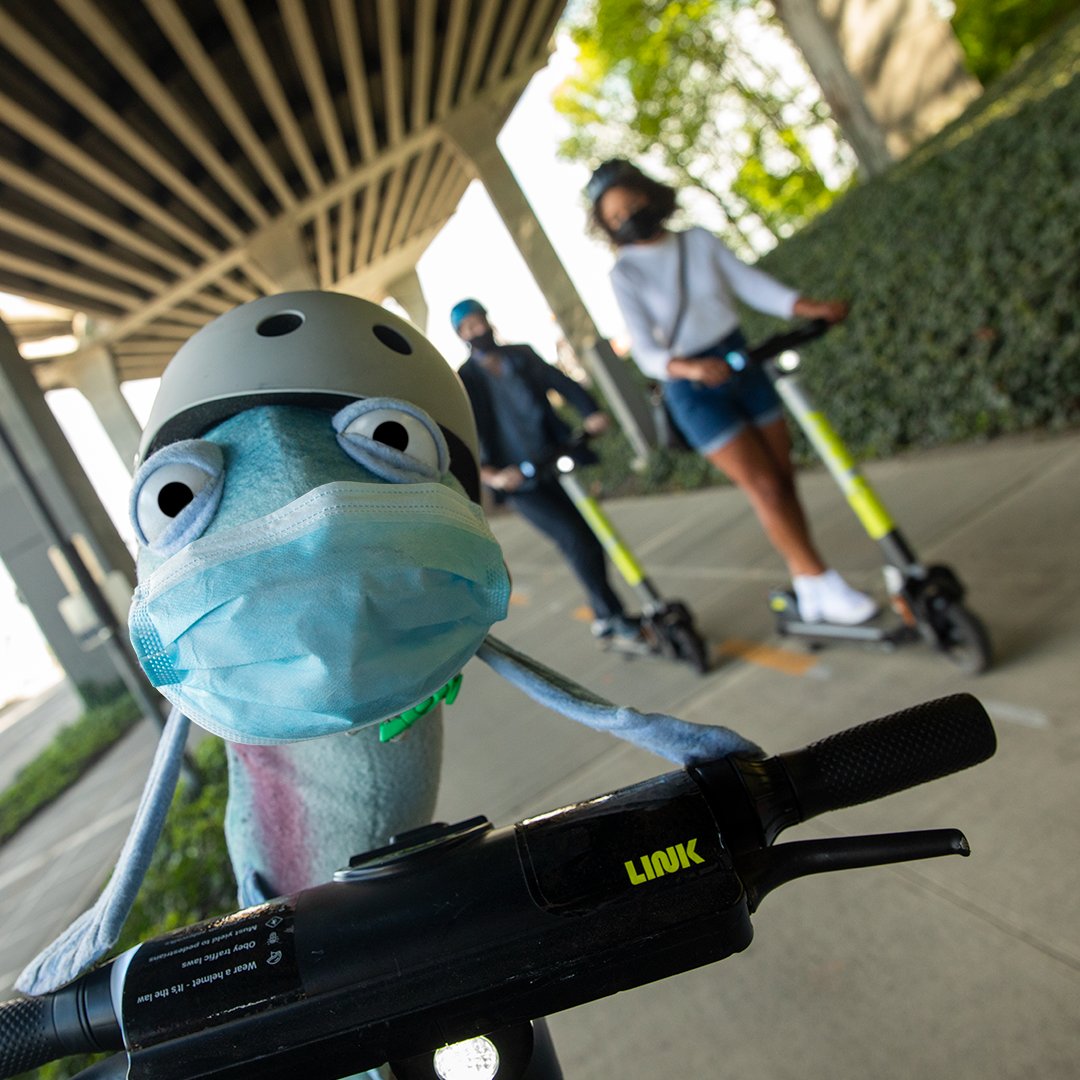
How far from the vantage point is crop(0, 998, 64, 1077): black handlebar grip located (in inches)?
34.4

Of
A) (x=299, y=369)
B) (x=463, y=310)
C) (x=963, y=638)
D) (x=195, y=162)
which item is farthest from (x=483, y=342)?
(x=195, y=162)

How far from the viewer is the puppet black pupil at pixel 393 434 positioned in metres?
0.94

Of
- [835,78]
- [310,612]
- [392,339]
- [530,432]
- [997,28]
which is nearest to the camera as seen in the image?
[310,612]

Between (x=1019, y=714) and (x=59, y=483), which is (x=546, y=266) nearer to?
(x=59, y=483)

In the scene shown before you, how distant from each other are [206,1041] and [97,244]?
11.5 meters

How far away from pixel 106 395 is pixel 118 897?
10.5 feet

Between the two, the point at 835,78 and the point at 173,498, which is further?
the point at 835,78

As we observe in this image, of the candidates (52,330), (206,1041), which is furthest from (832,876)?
(52,330)

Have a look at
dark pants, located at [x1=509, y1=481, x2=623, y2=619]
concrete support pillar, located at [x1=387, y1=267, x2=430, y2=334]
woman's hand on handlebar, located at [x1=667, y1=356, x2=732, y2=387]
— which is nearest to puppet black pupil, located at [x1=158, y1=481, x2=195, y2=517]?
concrete support pillar, located at [x1=387, y1=267, x2=430, y2=334]

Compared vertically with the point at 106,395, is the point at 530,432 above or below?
below

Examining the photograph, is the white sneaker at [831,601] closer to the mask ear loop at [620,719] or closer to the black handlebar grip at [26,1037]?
the mask ear loop at [620,719]

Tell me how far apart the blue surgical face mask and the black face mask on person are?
2924mm

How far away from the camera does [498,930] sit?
0.76 m

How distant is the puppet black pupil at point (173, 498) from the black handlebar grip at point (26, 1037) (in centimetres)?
50
